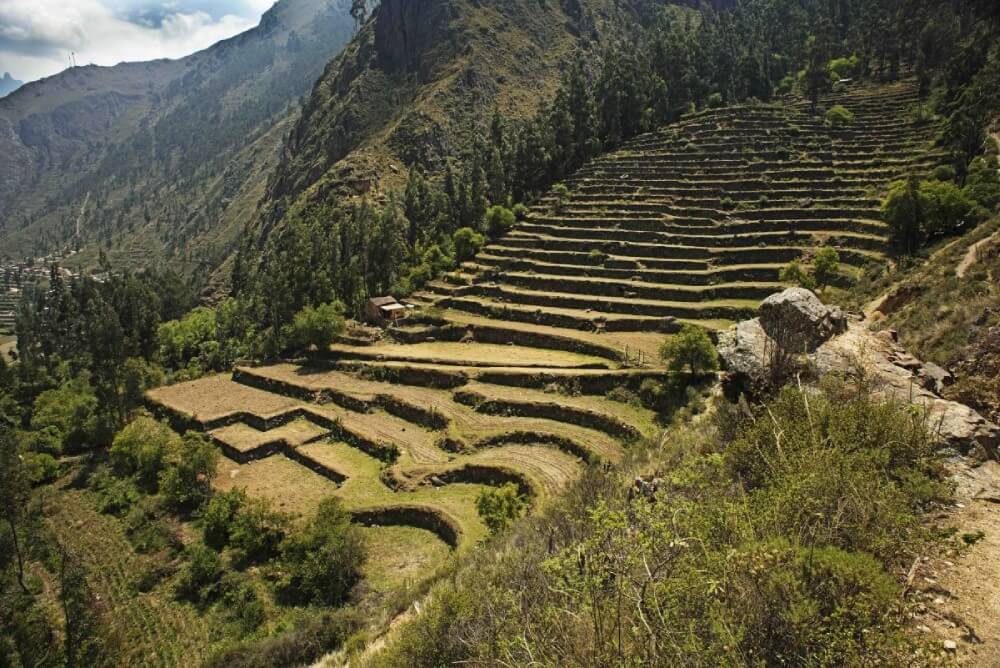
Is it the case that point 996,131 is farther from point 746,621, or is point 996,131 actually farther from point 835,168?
point 746,621

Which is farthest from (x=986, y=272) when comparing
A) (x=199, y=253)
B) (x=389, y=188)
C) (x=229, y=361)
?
(x=199, y=253)

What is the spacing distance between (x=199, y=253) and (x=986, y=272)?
186432 mm

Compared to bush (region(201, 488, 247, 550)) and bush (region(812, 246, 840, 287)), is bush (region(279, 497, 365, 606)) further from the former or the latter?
bush (region(812, 246, 840, 287))

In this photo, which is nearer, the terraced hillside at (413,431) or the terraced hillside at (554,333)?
the terraced hillside at (413,431)

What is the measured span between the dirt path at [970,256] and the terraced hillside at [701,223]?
9.94 meters

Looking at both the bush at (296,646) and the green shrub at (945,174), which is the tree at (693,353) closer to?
the bush at (296,646)

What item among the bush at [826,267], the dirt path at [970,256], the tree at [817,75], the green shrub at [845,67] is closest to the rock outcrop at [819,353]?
the dirt path at [970,256]

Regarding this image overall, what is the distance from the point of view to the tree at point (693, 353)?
29.5m

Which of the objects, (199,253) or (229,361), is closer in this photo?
(229,361)

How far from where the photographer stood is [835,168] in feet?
171

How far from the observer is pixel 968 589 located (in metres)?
8.14

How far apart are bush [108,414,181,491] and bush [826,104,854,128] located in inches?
2654

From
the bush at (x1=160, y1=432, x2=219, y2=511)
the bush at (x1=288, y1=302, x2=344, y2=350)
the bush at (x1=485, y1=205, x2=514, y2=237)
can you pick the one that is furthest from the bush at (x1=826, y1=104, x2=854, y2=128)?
the bush at (x1=160, y1=432, x2=219, y2=511)

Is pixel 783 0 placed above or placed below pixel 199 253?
above
